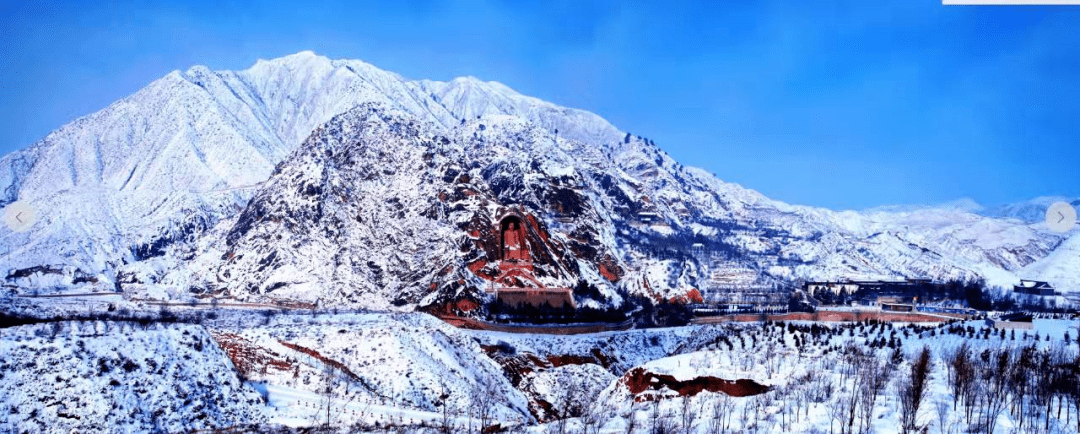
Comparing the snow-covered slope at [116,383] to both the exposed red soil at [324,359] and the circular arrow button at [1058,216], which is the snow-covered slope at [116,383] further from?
the circular arrow button at [1058,216]

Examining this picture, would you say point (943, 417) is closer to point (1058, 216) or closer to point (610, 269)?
point (1058, 216)

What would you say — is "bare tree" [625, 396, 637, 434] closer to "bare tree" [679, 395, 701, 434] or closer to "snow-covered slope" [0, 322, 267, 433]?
"bare tree" [679, 395, 701, 434]

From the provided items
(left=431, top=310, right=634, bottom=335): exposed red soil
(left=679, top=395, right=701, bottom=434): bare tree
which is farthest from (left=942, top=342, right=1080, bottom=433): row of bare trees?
(left=431, top=310, right=634, bottom=335): exposed red soil

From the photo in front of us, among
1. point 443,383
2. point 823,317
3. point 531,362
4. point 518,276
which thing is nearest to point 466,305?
point 518,276

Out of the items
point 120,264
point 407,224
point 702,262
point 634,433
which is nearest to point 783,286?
point 702,262

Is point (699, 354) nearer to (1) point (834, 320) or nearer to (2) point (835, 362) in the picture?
(2) point (835, 362)

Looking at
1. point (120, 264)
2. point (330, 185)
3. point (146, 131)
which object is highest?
point (146, 131)

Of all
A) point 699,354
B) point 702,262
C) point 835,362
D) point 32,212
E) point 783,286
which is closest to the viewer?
point 835,362
